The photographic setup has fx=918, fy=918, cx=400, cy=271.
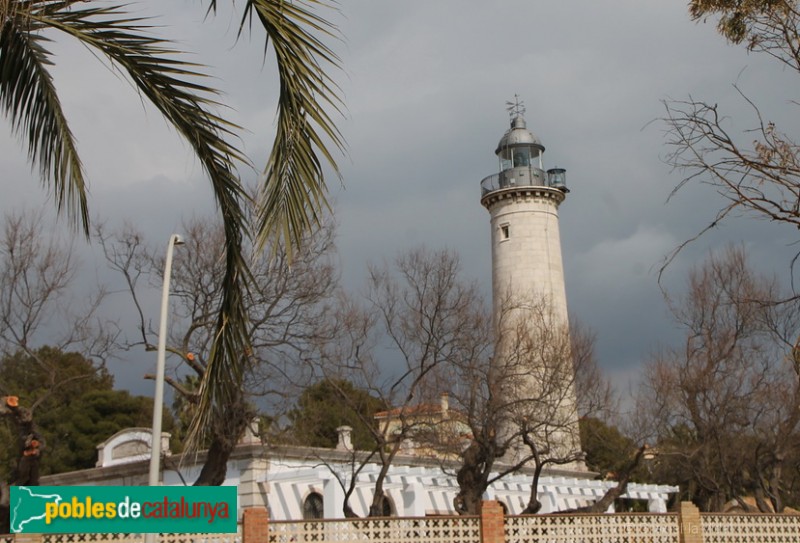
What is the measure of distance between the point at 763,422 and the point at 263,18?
2869cm

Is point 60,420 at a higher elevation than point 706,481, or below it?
higher

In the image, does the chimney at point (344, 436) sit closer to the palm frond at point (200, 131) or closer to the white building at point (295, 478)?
the white building at point (295, 478)

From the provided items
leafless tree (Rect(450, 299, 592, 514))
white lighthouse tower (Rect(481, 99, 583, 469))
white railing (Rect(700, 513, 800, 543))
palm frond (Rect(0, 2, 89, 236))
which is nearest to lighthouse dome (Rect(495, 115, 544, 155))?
white lighthouse tower (Rect(481, 99, 583, 469))

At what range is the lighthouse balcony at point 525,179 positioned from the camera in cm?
4284

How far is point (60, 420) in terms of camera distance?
1754 inches

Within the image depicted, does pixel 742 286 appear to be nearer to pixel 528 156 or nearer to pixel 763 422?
pixel 763 422

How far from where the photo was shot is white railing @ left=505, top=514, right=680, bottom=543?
705 inches

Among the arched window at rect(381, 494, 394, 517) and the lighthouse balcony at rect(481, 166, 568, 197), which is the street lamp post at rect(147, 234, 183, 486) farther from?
the lighthouse balcony at rect(481, 166, 568, 197)

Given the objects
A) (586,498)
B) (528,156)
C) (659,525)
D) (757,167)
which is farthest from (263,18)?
(528,156)

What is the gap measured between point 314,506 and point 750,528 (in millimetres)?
14169

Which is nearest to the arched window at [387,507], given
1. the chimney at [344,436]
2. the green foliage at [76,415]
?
the chimney at [344,436]

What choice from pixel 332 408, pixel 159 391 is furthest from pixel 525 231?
pixel 159 391

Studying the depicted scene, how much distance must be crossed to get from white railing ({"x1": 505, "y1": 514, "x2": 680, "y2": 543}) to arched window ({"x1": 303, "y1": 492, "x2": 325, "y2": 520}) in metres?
12.1

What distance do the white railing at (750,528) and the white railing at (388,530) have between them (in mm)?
4980
